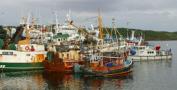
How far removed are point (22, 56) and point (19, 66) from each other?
1547 millimetres

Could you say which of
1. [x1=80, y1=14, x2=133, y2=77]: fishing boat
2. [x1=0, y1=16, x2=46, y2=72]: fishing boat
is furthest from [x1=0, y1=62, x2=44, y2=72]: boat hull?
[x1=80, y1=14, x2=133, y2=77]: fishing boat

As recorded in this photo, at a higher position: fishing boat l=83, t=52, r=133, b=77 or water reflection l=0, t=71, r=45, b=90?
fishing boat l=83, t=52, r=133, b=77

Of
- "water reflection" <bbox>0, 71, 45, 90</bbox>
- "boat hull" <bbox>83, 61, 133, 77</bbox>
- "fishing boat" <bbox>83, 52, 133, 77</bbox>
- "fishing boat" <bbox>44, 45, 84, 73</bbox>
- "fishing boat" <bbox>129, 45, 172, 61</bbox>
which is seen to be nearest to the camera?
"water reflection" <bbox>0, 71, 45, 90</bbox>

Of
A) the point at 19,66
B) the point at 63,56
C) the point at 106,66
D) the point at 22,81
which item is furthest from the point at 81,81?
the point at 19,66

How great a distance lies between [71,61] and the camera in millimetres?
66812

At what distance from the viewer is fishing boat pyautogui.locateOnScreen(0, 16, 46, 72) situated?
220ft

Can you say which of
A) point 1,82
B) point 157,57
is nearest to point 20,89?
point 1,82

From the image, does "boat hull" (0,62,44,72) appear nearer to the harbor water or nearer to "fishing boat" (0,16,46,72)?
"fishing boat" (0,16,46,72)

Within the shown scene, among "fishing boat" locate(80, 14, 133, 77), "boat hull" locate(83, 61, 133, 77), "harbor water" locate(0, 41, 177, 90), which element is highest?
"fishing boat" locate(80, 14, 133, 77)

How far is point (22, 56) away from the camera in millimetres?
68062

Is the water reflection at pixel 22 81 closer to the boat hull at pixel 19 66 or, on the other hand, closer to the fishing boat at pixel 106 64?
the boat hull at pixel 19 66

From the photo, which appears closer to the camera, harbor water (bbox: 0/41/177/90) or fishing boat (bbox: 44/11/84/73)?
harbor water (bbox: 0/41/177/90)

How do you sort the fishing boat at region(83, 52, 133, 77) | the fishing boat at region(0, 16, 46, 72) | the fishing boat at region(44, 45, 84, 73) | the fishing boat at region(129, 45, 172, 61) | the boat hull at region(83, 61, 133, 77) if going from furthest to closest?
the fishing boat at region(129, 45, 172, 61)
the fishing boat at region(0, 16, 46, 72)
the fishing boat at region(44, 45, 84, 73)
the fishing boat at region(83, 52, 133, 77)
the boat hull at region(83, 61, 133, 77)

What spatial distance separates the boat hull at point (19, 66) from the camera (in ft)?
220
